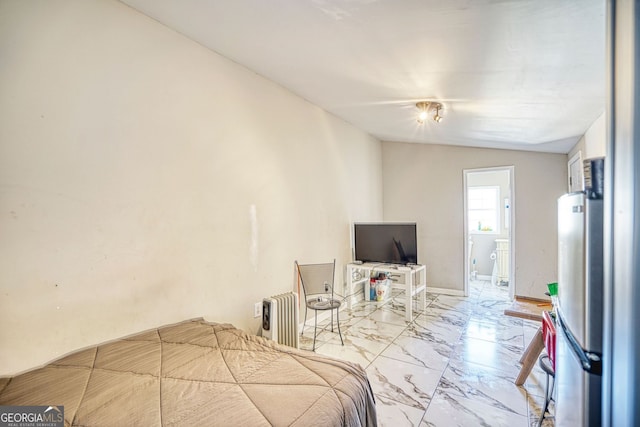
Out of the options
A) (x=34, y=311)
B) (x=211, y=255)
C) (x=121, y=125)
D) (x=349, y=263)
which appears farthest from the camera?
(x=349, y=263)

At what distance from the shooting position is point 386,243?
425 cm

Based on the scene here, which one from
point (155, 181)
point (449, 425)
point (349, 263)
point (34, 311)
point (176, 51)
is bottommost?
point (449, 425)

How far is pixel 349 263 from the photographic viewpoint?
14.3 feet

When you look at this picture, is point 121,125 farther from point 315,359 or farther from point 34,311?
point 315,359

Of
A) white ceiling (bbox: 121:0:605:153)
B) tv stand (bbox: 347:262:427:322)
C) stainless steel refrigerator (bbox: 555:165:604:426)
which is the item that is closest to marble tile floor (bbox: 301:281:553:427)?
tv stand (bbox: 347:262:427:322)

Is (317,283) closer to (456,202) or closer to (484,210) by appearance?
(456,202)

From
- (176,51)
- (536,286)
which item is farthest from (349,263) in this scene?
(176,51)

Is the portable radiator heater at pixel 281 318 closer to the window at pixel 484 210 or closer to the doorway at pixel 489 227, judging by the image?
the doorway at pixel 489 227

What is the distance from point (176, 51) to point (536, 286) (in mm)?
5260

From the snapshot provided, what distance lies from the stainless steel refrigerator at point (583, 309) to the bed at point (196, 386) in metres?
0.82

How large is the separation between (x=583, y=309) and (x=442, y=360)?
2.08 metres

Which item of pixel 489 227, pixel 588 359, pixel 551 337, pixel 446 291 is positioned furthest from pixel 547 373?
pixel 489 227

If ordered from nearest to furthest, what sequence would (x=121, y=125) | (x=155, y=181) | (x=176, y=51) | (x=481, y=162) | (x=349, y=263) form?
(x=121, y=125) → (x=155, y=181) → (x=176, y=51) → (x=349, y=263) → (x=481, y=162)

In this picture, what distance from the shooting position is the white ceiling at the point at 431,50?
1.46 m
